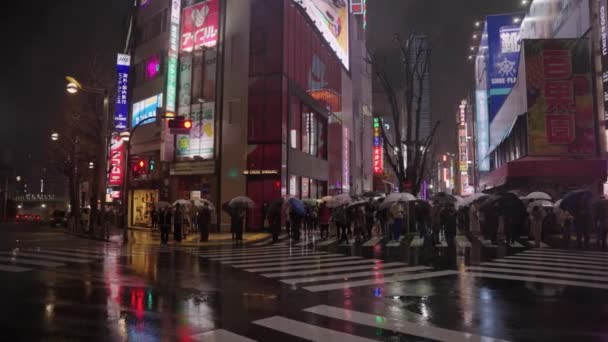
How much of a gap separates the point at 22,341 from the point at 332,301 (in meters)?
4.70

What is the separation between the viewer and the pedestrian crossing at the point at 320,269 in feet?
33.1

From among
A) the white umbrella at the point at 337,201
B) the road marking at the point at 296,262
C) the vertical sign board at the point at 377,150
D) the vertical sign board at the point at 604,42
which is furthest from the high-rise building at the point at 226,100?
the vertical sign board at the point at 377,150

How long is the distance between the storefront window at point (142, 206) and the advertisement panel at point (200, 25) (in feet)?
39.4

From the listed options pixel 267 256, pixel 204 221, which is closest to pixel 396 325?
pixel 267 256

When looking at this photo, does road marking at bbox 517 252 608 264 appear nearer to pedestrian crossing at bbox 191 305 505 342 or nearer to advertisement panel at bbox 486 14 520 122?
pedestrian crossing at bbox 191 305 505 342

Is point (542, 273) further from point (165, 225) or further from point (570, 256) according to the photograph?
point (165, 225)

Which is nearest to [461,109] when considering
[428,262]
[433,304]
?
[428,262]

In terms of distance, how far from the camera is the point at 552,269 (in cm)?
1195

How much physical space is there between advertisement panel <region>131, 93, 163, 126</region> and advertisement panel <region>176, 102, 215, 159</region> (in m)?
3.64

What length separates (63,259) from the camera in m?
14.1

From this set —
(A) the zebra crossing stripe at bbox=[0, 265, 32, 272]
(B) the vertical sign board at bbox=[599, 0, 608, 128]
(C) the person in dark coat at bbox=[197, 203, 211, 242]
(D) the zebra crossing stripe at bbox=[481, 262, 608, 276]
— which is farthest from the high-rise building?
(B) the vertical sign board at bbox=[599, 0, 608, 128]

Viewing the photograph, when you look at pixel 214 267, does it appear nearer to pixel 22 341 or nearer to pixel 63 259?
pixel 63 259

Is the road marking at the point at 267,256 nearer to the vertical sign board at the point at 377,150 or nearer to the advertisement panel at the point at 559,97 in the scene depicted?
the advertisement panel at the point at 559,97

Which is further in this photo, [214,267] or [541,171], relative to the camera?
[541,171]
